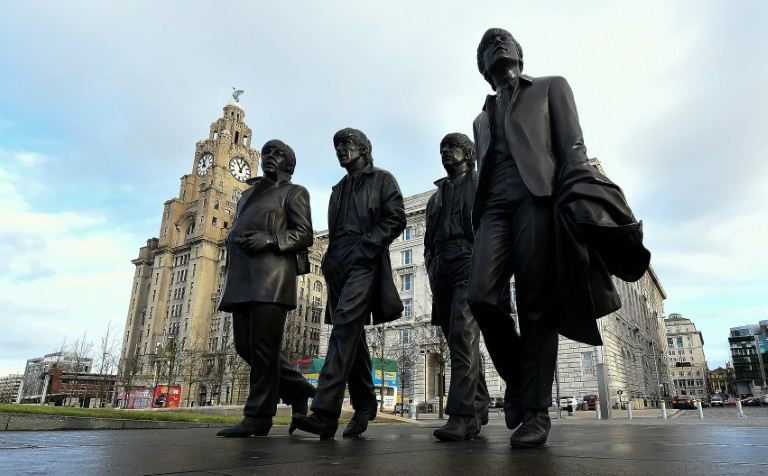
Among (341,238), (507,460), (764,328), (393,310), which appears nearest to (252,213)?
(341,238)

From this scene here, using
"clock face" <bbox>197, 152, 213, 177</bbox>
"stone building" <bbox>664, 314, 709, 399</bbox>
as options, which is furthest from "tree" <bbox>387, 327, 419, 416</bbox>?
"stone building" <bbox>664, 314, 709, 399</bbox>

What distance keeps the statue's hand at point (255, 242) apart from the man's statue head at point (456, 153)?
2.14 metres

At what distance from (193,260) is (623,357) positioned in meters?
65.0

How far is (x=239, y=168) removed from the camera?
306ft

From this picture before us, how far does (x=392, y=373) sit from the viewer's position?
42656mm

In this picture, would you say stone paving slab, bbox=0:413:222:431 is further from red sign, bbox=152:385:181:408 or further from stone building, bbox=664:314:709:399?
stone building, bbox=664:314:709:399

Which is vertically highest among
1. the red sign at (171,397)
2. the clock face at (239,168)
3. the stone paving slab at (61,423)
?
the clock face at (239,168)

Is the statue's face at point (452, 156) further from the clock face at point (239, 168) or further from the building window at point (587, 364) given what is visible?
the clock face at point (239, 168)

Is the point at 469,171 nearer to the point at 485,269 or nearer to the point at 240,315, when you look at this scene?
the point at 485,269

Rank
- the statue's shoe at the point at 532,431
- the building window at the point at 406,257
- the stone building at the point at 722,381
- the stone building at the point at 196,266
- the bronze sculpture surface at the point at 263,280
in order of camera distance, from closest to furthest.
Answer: the statue's shoe at the point at 532,431, the bronze sculpture surface at the point at 263,280, the building window at the point at 406,257, the stone building at the point at 196,266, the stone building at the point at 722,381

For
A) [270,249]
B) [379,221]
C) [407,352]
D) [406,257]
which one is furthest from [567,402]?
[270,249]

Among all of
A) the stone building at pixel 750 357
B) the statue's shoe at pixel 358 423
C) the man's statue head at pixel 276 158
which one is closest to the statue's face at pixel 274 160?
the man's statue head at pixel 276 158

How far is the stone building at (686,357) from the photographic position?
435 feet

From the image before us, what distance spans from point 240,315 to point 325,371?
1.02m
